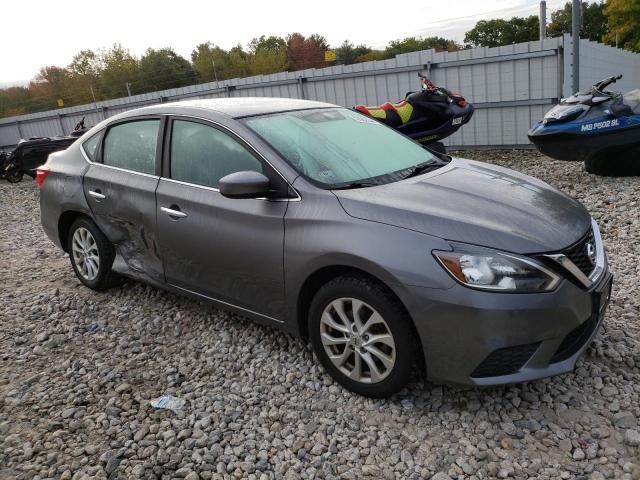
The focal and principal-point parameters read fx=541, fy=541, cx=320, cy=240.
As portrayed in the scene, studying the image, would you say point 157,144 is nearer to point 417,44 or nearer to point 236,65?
point 236,65

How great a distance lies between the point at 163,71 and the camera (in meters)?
53.2

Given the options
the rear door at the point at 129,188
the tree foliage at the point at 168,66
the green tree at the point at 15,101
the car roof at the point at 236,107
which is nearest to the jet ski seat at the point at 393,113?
the car roof at the point at 236,107

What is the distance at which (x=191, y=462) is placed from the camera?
8.55ft

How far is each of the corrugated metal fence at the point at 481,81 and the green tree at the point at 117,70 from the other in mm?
42196

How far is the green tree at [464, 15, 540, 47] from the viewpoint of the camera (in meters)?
69.1

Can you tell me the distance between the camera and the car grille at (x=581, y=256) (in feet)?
8.49

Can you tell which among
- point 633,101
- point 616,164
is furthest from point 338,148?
point 616,164

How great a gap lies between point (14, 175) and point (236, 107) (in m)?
12.9

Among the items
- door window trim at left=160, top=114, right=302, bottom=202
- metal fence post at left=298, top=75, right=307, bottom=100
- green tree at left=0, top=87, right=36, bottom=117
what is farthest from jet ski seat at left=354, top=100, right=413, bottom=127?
green tree at left=0, top=87, right=36, bottom=117

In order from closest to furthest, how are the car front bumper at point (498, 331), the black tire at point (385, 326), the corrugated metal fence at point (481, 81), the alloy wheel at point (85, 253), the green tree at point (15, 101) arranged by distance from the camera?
the car front bumper at point (498, 331)
the black tire at point (385, 326)
the alloy wheel at point (85, 253)
the corrugated metal fence at point (481, 81)
the green tree at point (15, 101)

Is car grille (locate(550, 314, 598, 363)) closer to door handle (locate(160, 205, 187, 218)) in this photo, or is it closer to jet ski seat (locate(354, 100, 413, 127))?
door handle (locate(160, 205, 187, 218))

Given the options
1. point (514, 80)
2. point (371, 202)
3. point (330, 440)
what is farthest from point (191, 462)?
point (514, 80)

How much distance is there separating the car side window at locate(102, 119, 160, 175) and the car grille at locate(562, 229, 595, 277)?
2.71m

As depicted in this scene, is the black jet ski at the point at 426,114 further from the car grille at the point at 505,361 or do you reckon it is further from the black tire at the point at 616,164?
the car grille at the point at 505,361
